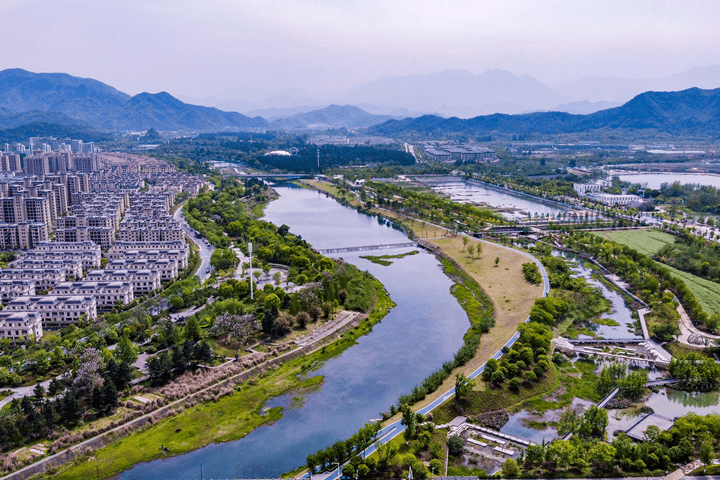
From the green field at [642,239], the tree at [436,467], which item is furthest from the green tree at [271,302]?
the green field at [642,239]

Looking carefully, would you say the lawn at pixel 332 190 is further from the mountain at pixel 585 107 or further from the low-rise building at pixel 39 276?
the mountain at pixel 585 107

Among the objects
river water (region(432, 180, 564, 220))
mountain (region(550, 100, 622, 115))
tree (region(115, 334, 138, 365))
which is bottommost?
tree (region(115, 334, 138, 365))

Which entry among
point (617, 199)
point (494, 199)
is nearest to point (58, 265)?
point (494, 199)

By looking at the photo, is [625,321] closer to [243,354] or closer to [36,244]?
[243,354]

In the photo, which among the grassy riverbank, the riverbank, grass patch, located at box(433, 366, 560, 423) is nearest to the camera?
the grassy riverbank

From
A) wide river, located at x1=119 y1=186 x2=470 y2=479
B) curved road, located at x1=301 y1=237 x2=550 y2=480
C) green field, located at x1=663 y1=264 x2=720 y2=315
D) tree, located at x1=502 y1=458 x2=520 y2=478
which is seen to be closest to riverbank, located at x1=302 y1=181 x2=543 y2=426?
curved road, located at x1=301 y1=237 x2=550 y2=480

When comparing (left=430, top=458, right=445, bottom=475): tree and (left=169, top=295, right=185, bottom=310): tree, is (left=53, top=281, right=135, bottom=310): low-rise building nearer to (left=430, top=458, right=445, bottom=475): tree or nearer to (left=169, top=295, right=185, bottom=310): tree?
(left=169, top=295, right=185, bottom=310): tree
